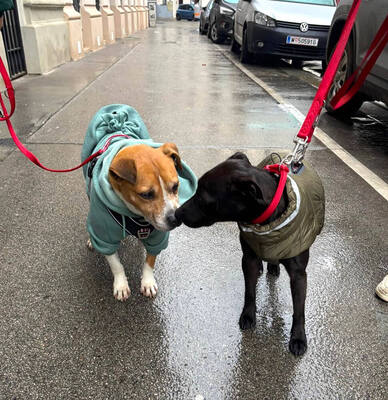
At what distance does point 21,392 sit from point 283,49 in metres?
10.2

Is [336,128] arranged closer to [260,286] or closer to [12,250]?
[260,286]

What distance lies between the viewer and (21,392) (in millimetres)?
1996

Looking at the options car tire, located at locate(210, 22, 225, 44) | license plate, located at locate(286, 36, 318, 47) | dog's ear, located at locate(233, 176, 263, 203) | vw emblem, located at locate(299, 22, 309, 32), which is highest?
dog's ear, located at locate(233, 176, 263, 203)

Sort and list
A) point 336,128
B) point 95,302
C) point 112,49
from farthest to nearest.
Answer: point 112,49
point 336,128
point 95,302

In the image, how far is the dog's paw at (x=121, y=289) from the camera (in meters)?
2.64

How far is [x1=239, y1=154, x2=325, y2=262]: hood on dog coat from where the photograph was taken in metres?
2.03

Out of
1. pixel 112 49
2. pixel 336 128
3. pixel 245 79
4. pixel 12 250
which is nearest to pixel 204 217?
pixel 12 250

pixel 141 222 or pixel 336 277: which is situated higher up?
pixel 141 222

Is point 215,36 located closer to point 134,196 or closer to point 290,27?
point 290,27

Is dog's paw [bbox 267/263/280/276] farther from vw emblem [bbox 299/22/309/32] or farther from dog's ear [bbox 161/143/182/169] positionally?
vw emblem [bbox 299/22/309/32]

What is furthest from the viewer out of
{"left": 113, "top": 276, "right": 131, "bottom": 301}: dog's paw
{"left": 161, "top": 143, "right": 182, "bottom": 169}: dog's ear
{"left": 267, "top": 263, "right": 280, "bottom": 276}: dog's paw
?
{"left": 267, "top": 263, "right": 280, "bottom": 276}: dog's paw

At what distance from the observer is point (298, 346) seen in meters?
2.28

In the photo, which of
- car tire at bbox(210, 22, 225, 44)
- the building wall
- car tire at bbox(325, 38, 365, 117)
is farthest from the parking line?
car tire at bbox(210, 22, 225, 44)

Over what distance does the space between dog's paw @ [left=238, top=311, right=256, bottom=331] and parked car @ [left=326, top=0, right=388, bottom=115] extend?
3.50m
